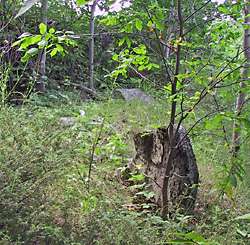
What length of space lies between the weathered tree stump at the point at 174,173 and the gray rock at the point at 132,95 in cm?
382

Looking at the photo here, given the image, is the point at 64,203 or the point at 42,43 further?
the point at 64,203

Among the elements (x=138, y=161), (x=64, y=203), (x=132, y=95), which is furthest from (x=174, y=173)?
(x=132, y=95)

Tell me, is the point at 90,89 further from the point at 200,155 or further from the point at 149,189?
the point at 149,189

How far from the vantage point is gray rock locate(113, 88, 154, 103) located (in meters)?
6.39

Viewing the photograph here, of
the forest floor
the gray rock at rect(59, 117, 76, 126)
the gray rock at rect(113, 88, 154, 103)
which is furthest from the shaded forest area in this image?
the gray rock at rect(113, 88, 154, 103)

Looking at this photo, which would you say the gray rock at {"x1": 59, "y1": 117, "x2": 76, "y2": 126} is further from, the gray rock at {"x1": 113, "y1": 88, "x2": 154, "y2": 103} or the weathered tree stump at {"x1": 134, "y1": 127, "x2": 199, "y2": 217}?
the gray rock at {"x1": 113, "y1": 88, "x2": 154, "y2": 103}

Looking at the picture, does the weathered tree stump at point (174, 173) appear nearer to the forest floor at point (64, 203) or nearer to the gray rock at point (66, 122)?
the forest floor at point (64, 203)

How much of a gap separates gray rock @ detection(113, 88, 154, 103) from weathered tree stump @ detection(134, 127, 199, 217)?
3.82 metres

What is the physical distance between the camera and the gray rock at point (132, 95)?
21.0 ft

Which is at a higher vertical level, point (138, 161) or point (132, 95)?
point (132, 95)

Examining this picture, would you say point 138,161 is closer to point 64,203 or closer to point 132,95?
point 64,203

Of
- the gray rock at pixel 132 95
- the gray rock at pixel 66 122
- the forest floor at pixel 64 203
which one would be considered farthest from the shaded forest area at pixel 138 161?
the gray rock at pixel 132 95

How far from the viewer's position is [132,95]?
261 inches

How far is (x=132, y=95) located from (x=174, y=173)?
440 cm
